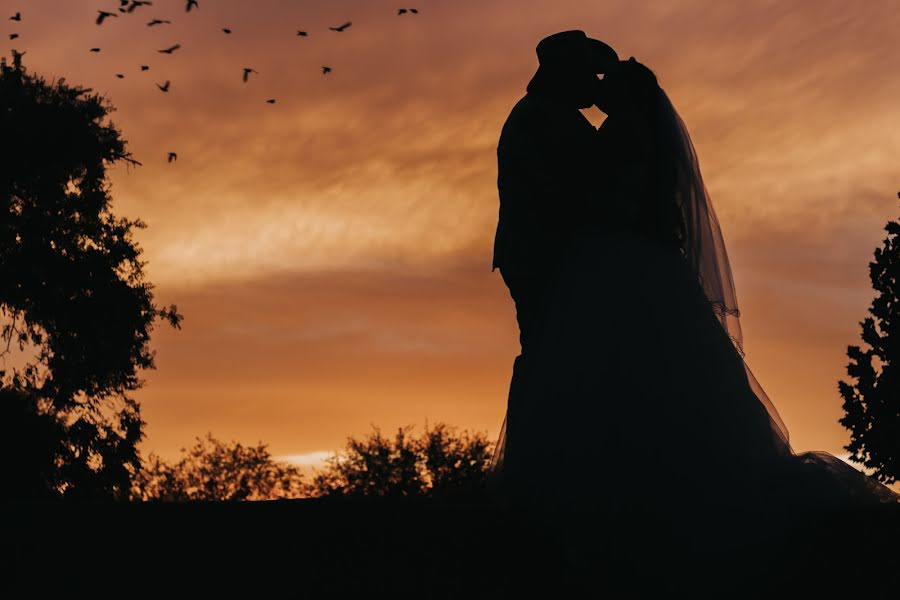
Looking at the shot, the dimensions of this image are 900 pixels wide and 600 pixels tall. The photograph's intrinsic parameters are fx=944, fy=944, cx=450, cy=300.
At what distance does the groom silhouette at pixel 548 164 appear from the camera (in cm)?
704

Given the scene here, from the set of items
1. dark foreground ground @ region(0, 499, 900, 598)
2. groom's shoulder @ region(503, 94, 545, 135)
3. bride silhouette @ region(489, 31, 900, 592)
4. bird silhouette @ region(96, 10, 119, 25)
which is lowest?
dark foreground ground @ region(0, 499, 900, 598)

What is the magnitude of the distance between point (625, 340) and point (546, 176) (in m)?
1.42

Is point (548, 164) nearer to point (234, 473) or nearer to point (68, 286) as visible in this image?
point (68, 286)

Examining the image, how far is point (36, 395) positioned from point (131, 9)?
55.2 ft

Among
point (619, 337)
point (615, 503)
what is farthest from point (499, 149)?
point (615, 503)

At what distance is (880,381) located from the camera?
39906mm

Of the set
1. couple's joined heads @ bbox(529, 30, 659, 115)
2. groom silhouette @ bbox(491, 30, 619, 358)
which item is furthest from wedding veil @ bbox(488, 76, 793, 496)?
groom silhouette @ bbox(491, 30, 619, 358)

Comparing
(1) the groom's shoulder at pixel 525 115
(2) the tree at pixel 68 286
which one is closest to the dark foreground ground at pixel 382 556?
(1) the groom's shoulder at pixel 525 115

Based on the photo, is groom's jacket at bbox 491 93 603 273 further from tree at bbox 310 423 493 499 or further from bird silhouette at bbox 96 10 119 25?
tree at bbox 310 423 493 499

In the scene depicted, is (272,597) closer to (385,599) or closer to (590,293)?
(385,599)

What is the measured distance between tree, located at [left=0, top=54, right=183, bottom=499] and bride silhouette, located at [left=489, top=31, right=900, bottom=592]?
73.6ft

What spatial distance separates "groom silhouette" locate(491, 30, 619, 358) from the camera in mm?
7035

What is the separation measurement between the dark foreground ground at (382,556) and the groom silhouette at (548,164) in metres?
1.67

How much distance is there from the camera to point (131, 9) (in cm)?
1375
